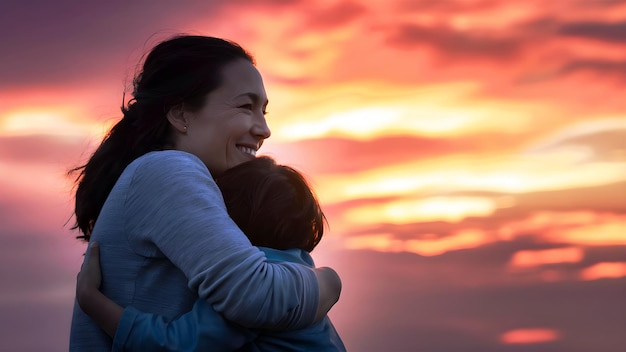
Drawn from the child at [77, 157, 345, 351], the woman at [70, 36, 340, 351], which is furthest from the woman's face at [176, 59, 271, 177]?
the child at [77, 157, 345, 351]

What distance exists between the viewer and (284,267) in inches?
126

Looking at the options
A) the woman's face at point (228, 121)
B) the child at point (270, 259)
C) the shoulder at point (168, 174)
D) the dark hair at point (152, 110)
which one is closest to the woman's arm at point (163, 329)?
the child at point (270, 259)

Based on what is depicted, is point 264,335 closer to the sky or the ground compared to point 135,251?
closer to the ground

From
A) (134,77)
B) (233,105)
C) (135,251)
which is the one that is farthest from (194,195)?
(134,77)

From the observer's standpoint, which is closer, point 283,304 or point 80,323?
point 283,304

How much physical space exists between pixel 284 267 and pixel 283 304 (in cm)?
17

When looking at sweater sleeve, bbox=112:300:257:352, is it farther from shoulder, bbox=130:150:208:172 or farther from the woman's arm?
shoulder, bbox=130:150:208:172

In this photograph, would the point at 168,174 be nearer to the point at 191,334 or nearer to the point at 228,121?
the point at 191,334

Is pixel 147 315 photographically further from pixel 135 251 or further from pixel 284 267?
pixel 284 267

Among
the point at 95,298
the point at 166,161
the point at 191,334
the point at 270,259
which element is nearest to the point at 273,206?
the point at 270,259

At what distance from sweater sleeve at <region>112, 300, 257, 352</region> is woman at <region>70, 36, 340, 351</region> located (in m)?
0.07

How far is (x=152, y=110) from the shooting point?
13.5 ft

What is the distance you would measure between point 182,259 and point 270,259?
453 mm

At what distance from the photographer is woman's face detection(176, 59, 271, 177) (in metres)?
4.05
